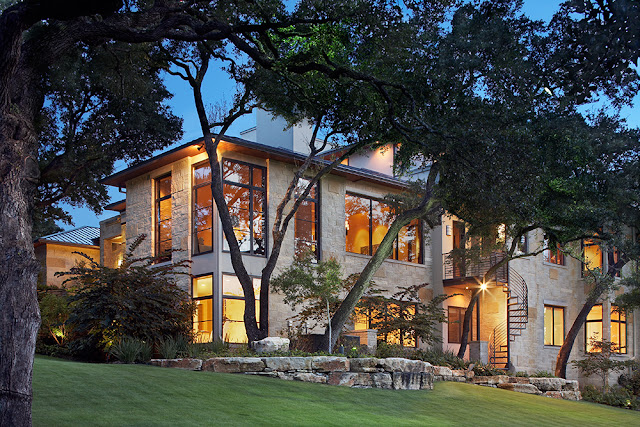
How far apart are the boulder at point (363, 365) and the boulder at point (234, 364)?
7.48ft

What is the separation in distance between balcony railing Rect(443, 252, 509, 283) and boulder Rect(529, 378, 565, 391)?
17.5 feet

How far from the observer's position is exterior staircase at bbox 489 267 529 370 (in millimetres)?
26595

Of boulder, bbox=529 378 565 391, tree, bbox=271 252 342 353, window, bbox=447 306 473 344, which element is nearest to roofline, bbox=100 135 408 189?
tree, bbox=271 252 342 353

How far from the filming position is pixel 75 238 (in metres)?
33.6

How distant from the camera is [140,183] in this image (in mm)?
24734

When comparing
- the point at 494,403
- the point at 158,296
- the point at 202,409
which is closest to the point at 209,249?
the point at 158,296

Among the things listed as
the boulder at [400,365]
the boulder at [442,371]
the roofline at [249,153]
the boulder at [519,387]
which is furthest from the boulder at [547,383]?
the roofline at [249,153]

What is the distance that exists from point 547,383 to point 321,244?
8.50 m

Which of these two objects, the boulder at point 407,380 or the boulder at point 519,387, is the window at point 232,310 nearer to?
the boulder at point 407,380

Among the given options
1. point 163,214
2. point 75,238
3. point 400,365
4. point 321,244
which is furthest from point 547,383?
point 75,238

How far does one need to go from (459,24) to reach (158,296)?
10.1m

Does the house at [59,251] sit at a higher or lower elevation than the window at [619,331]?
higher

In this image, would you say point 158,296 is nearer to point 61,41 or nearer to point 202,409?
point 202,409

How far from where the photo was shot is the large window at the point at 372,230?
25.3m
